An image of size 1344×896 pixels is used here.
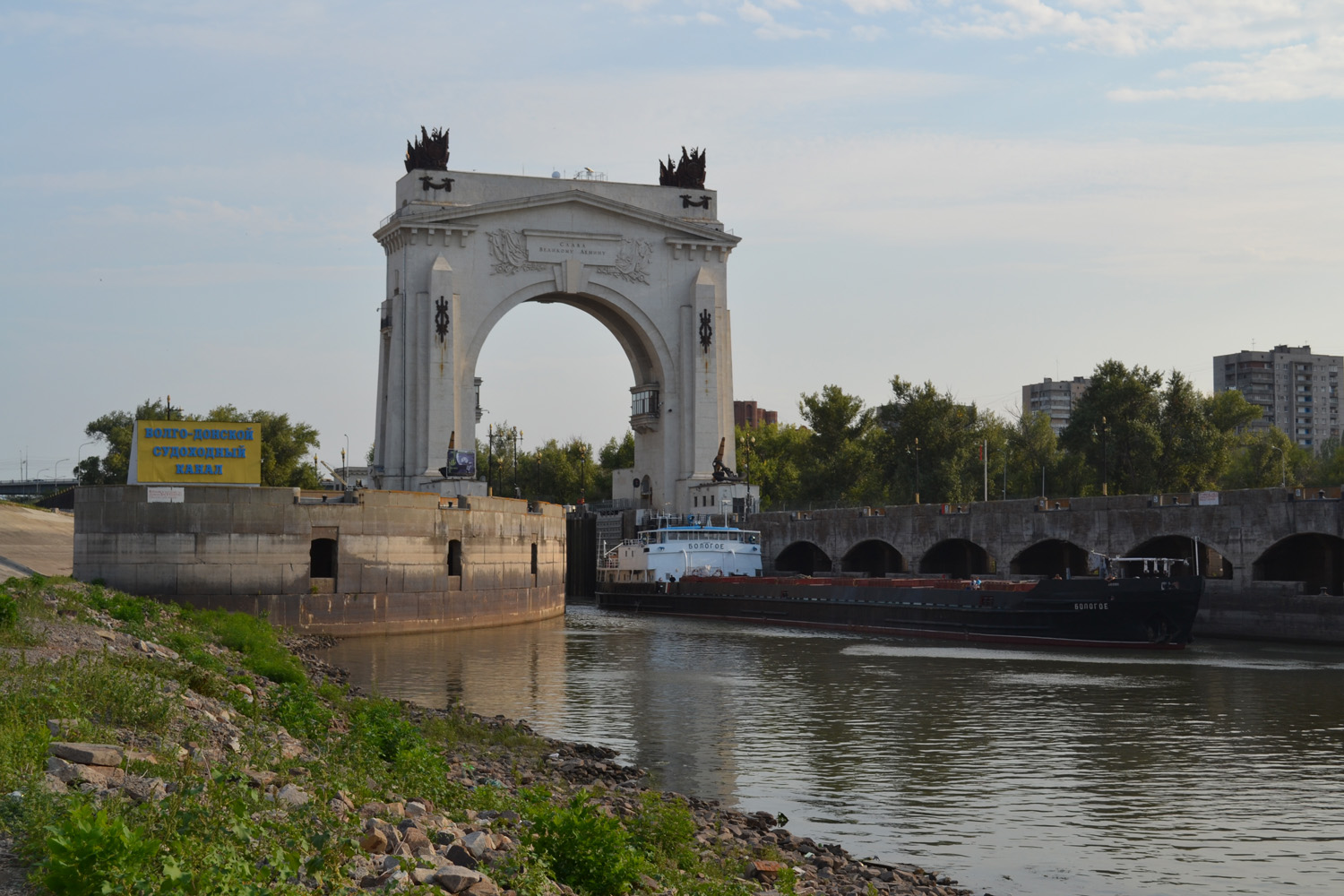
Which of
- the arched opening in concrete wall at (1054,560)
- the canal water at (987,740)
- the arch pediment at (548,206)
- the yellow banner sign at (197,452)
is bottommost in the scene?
the canal water at (987,740)

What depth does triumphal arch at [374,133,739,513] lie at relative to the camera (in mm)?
61750

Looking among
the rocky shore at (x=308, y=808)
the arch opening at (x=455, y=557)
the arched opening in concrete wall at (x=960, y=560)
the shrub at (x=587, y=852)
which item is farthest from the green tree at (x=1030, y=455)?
the shrub at (x=587, y=852)

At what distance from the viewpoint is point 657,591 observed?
52969 mm

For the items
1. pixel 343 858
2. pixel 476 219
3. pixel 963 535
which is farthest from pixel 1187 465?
pixel 343 858

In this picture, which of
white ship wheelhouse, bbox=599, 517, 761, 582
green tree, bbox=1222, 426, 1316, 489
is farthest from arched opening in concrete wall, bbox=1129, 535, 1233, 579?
green tree, bbox=1222, 426, 1316, 489

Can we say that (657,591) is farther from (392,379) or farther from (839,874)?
(839,874)

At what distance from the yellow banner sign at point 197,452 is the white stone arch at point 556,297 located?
71.2ft

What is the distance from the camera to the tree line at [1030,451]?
64688 mm

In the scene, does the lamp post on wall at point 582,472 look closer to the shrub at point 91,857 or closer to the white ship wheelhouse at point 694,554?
the white ship wheelhouse at point 694,554

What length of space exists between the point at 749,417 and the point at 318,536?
5467 inches

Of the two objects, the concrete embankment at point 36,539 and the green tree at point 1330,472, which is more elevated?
the green tree at point 1330,472

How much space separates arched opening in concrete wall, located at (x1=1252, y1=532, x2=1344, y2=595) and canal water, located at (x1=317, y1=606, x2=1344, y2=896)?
4604 millimetres

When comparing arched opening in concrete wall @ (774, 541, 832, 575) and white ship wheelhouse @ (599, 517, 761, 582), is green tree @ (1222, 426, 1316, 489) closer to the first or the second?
arched opening in concrete wall @ (774, 541, 832, 575)

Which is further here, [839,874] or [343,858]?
[839,874]
